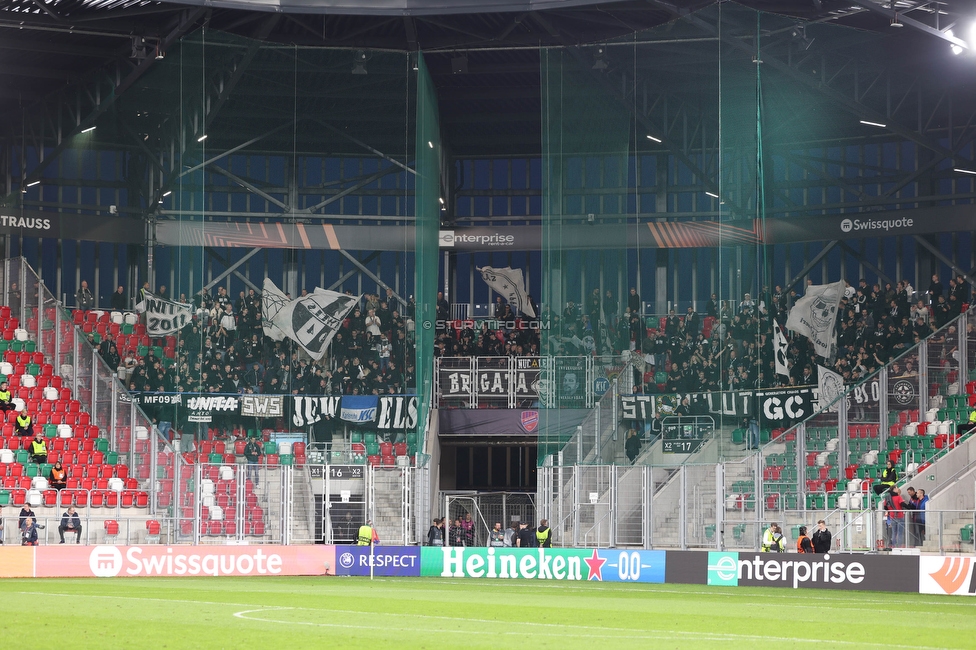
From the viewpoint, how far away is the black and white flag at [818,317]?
3341 centimetres

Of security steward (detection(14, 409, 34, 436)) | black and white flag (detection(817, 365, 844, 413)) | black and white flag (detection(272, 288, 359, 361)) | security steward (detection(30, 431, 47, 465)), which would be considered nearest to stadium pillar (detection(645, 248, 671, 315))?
A: black and white flag (detection(817, 365, 844, 413))

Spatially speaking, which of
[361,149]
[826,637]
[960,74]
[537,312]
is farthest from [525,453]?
[826,637]

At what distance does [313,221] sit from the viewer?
40906mm

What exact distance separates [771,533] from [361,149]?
1403 centimetres

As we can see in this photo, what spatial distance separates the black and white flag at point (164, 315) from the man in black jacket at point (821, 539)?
14769 millimetres

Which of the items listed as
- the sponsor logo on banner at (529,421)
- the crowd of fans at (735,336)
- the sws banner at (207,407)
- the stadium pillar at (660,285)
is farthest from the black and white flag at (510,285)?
the sws banner at (207,407)

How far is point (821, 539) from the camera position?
2681 cm

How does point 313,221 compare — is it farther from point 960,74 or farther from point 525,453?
point 960,74

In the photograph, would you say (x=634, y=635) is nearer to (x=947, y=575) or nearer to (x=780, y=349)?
(x=947, y=575)

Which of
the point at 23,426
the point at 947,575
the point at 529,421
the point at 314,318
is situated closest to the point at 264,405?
the point at 314,318

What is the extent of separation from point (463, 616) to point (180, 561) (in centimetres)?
1254

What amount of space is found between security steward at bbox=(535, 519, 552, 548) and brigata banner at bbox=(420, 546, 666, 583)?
131cm

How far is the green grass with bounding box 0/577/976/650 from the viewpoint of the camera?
43.4 ft

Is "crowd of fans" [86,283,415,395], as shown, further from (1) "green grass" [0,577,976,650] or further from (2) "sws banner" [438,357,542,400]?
(1) "green grass" [0,577,976,650]
